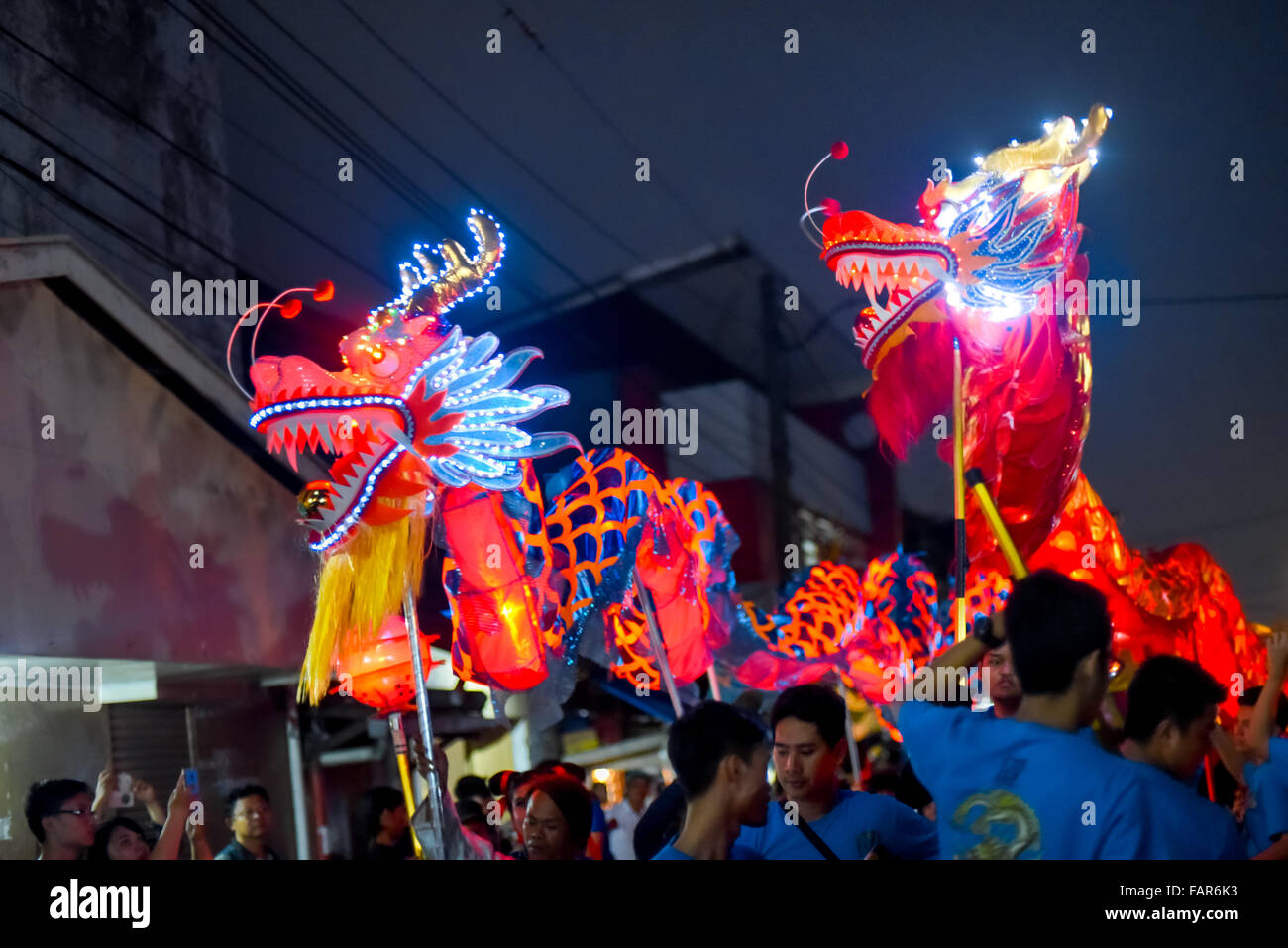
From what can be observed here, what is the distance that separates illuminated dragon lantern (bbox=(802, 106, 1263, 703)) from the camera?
14.2ft

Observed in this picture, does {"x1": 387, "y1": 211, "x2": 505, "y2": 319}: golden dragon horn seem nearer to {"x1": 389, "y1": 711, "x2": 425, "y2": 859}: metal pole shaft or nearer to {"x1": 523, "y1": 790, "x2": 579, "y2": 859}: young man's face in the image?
{"x1": 389, "y1": 711, "x2": 425, "y2": 859}: metal pole shaft

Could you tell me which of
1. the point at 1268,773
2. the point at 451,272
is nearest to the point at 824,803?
the point at 1268,773

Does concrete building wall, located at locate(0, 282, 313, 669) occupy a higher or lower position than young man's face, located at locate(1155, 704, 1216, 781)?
higher

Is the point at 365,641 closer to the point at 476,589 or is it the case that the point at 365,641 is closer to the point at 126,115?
the point at 476,589

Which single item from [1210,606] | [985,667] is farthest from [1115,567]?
[985,667]

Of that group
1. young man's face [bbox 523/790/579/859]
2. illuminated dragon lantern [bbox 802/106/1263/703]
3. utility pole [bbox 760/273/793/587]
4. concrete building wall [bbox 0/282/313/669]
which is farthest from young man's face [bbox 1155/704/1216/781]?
utility pole [bbox 760/273/793/587]

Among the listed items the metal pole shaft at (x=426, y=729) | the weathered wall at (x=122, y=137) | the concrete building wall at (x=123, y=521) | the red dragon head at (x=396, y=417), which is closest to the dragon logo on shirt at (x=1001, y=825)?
the metal pole shaft at (x=426, y=729)

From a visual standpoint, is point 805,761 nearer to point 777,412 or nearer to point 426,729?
point 426,729

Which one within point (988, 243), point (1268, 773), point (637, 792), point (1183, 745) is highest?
point (988, 243)

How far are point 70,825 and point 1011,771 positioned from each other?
2.98 meters

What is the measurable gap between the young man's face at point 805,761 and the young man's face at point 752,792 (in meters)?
0.65

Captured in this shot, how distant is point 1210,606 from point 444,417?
3862 millimetres

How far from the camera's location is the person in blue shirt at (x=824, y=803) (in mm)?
2865

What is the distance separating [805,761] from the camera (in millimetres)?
2957
